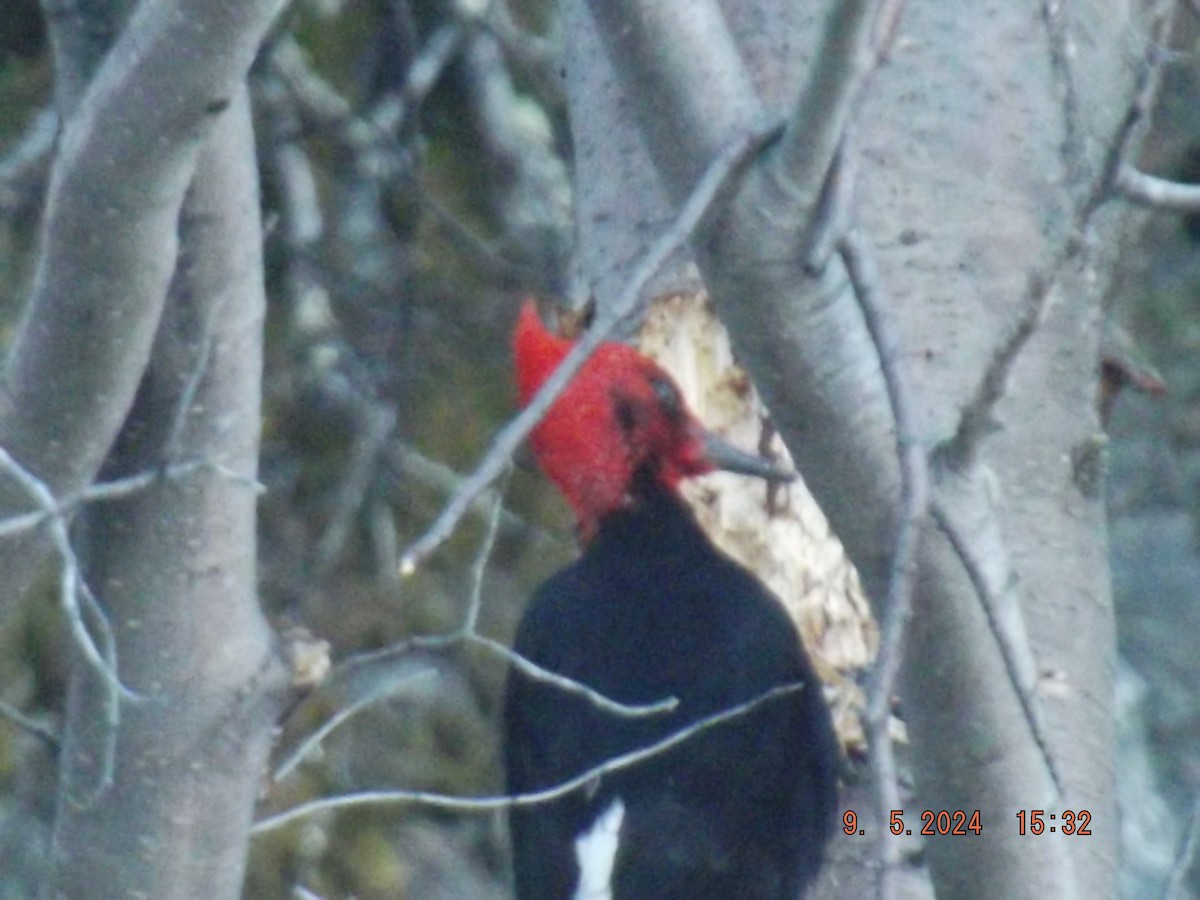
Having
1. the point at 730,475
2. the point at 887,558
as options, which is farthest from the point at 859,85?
the point at 730,475

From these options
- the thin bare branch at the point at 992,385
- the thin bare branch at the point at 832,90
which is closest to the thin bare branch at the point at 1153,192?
the thin bare branch at the point at 992,385

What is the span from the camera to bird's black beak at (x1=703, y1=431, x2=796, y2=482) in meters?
2.75

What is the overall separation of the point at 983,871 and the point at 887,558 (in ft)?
1.06

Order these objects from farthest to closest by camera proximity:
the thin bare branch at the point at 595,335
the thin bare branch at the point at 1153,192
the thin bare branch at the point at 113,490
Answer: the thin bare branch at the point at 113,490, the thin bare branch at the point at 1153,192, the thin bare branch at the point at 595,335

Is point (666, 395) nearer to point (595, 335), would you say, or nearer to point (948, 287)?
point (948, 287)

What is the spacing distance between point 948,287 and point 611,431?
37.2 inches

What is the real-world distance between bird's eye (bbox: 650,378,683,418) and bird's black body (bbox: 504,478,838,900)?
226 millimetres

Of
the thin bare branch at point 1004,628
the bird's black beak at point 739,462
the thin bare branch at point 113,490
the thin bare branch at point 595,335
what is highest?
the thin bare branch at point 595,335

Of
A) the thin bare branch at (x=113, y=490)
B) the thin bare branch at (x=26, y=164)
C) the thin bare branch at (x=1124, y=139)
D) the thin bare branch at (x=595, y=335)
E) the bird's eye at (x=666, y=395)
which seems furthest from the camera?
the thin bare branch at (x=26, y=164)

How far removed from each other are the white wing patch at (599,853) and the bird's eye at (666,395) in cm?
57

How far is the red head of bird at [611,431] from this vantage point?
2859mm
